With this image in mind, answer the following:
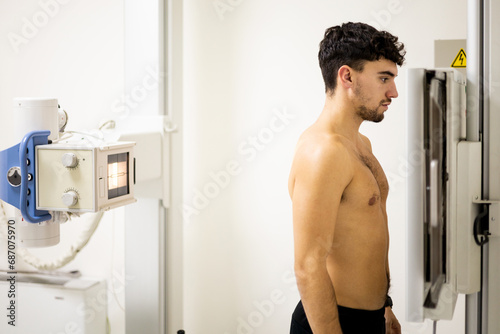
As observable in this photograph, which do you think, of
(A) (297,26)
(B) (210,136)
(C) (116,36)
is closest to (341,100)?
(A) (297,26)

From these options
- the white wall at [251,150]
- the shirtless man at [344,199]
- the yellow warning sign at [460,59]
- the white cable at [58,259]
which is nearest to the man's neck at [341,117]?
the shirtless man at [344,199]

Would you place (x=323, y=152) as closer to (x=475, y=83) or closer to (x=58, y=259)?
(x=475, y=83)

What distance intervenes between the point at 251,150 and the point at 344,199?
2.99ft

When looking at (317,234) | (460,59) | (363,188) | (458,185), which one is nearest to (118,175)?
(317,234)

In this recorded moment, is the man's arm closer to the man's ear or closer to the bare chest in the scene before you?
the bare chest

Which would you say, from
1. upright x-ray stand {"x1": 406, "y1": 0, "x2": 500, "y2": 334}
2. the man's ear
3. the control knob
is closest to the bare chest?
the man's ear

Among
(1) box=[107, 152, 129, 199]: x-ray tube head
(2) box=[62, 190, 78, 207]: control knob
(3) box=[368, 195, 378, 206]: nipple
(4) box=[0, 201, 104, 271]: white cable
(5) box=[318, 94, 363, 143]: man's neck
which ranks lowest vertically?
(4) box=[0, 201, 104, 271]: white cable

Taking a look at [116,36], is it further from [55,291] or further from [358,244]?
[358,244]

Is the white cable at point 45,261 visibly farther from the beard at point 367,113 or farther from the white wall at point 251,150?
the beard at point 367,113

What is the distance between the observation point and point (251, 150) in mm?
2748

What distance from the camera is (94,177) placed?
1.67m

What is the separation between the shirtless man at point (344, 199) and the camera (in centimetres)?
181

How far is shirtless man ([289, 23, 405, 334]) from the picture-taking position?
1.81m

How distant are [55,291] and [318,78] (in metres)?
1.61
